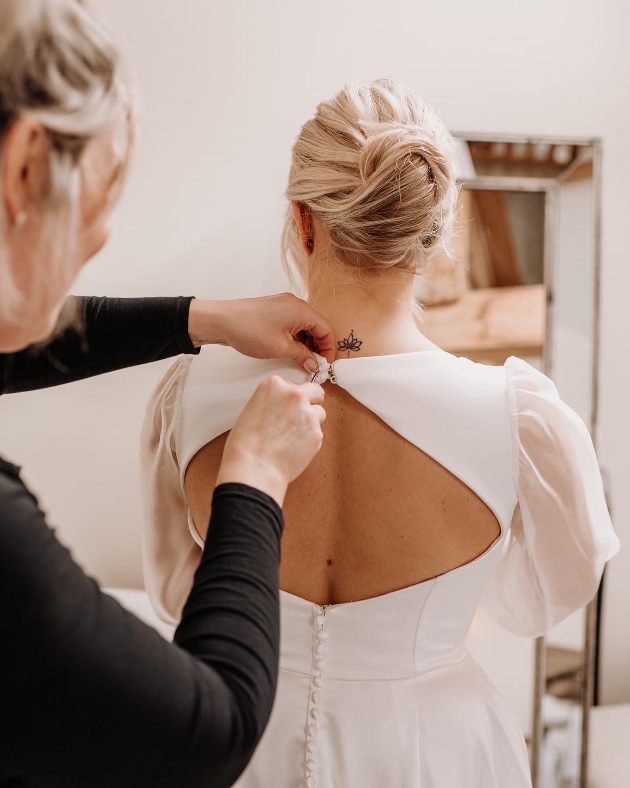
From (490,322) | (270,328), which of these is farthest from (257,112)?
(270,328)

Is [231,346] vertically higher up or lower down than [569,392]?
higher up

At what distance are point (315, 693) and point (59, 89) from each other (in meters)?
0.79

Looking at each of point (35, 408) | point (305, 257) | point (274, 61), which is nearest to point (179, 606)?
point (305, 257)

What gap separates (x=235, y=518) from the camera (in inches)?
21.8

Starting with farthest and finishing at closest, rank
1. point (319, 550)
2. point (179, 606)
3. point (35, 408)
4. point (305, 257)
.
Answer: point (35, 408), point (179, 606), point (305, 257), point (319, 550)

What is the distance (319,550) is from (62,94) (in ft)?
2.07

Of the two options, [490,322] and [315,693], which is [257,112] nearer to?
[490,322]

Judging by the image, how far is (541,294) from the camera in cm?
160

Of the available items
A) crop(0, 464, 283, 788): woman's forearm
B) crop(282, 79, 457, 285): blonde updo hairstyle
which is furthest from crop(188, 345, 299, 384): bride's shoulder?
crop(0, 464, 283, 788): woman's forearm

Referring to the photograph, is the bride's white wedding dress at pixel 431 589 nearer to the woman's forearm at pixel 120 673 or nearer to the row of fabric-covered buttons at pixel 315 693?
the row of fabric-covered buttons at pixel 315 693

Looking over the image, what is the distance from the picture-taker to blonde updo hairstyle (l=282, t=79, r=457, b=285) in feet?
2.75

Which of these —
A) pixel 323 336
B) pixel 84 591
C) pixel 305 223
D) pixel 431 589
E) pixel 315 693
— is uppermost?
pixel 305 223

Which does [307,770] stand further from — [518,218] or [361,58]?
[361,58]

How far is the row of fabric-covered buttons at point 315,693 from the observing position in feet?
3.02
